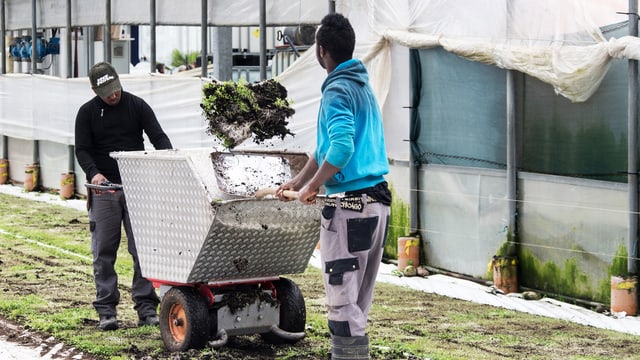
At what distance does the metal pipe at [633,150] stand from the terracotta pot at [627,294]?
11 centimetres

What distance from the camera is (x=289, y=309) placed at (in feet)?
25.7

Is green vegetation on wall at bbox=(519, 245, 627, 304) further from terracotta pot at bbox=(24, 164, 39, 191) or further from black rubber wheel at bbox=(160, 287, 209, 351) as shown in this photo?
terracotta pot at bbox=(24, 164, 39, 191)

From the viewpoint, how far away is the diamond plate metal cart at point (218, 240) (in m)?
7.14

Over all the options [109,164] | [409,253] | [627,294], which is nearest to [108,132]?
[109,164]

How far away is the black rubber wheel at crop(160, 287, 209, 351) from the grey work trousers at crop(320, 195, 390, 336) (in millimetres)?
1411

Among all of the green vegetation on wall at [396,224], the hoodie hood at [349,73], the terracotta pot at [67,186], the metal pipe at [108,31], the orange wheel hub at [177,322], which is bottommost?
the orange wheel hub at [177,322]

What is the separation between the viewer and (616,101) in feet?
31.7

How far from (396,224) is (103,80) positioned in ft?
14.8

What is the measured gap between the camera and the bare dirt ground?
25.4 feet

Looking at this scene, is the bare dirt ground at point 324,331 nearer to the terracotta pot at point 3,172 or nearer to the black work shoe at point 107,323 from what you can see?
the black work shoe at point 107,323

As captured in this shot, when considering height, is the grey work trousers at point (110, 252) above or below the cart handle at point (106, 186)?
below

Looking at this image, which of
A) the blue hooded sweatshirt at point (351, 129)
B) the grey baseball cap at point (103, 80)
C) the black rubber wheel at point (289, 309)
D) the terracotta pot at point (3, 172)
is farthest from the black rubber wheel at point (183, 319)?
the terracotta pot at point (3, 172)

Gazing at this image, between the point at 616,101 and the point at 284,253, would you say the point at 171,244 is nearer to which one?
the point at 284,253

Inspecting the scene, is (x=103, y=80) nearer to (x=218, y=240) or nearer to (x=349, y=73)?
(x=218, y=240)
